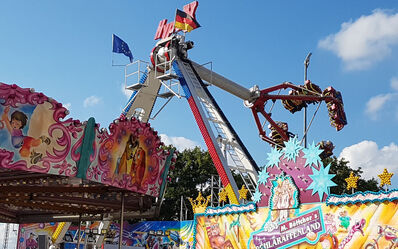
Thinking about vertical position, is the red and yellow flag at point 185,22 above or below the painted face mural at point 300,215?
above

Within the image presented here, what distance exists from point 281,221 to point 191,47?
7.60 metres

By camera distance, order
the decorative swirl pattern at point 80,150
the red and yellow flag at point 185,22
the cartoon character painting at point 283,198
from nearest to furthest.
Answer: the decorative swirl pattern at point 80,150 < the cartoon character painting at point 283,198 < the red and yellow flag at point 185,22

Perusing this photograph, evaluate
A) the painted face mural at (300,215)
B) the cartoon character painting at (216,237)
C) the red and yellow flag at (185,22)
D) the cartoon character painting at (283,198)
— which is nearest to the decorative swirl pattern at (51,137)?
the painted face mural at (300,215)

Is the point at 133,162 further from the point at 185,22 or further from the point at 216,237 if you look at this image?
the point at 185,22

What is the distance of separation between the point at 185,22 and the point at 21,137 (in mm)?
11915

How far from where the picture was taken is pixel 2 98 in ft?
19.7

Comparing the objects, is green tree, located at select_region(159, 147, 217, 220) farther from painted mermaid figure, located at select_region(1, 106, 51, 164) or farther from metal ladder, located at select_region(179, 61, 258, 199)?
painted mermaid figure, located at select_region(1, 106, 51, 164)

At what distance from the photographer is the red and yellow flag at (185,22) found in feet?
56.9

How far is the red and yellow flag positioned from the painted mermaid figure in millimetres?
11526

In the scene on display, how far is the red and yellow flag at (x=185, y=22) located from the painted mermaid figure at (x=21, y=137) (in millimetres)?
11526

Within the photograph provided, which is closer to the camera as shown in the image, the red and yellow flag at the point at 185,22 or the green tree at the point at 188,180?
the red and yellow flag at the point at 185,22

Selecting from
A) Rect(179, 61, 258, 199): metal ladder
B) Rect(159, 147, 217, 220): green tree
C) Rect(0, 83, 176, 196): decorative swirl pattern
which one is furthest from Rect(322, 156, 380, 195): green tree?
Rect(0, 83, 176, 196): decorative swirl pattern

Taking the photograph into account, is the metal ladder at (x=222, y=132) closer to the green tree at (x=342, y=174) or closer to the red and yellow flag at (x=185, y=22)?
the red and yellow flag at (x=185, y=22)

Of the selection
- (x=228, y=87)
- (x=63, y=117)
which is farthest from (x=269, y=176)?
(x=63, y=117)
